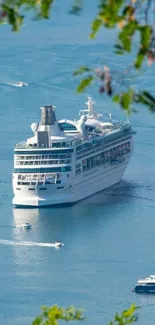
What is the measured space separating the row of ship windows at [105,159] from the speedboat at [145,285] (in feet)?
33.7

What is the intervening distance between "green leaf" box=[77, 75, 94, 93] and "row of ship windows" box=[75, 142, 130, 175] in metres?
28.1

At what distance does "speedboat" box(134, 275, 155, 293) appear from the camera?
66.9 feet

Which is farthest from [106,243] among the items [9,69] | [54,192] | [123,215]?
[9,69]

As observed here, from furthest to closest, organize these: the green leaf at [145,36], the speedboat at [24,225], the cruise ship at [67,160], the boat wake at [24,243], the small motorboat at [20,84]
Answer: the small motorboat at [20,84]
the cruise ship at [67,160]
the speedboat at [24,225]
the boat wake at [24,243]
the green leaf at [145,36]

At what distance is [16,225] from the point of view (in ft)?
86.6

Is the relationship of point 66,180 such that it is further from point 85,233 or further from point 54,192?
point 85,233

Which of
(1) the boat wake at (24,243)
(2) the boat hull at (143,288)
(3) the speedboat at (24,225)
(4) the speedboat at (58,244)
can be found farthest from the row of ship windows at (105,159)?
(2) the boat hull at (143,288)

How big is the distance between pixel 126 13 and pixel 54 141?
2800 centimetres

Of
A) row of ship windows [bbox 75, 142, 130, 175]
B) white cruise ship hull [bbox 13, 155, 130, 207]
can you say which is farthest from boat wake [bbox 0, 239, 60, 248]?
row of ship windows [bbox 75, 142, 130, 175]

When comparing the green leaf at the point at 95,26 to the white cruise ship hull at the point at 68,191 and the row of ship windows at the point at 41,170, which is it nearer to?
the white cruise ship hull at the point at 68,191

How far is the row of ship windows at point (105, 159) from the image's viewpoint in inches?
1239

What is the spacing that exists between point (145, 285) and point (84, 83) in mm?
17905

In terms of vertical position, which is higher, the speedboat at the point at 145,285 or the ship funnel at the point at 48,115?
the ship funnel at the point at 48,115

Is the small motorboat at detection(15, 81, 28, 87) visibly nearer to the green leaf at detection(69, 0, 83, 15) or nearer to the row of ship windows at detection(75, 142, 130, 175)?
the row of ship windows at detection(75, 142, 130, 175)
